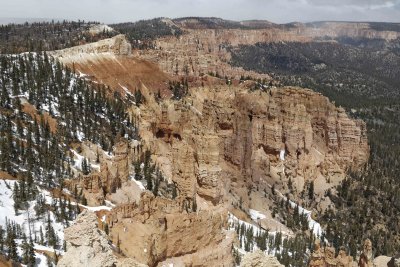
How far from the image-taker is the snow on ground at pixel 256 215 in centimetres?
6494

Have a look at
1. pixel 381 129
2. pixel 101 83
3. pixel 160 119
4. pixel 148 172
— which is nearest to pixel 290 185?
pixel 160 119

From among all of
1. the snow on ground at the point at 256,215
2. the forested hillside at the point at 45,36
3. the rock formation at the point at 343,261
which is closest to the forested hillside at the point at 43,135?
the snow on ground at the point at 256,215

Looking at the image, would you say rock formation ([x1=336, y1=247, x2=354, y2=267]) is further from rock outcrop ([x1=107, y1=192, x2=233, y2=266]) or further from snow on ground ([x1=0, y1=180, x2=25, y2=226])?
snow on ground ([x1=0, y1=180, x2=25, y2=226])

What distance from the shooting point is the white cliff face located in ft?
49.9

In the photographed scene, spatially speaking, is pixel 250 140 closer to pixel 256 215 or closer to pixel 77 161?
pixel 256 215

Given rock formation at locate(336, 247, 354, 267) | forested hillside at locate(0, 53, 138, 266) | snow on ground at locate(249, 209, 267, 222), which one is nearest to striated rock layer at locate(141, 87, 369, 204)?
snow on ground at locate(249, 209, 267, 222)

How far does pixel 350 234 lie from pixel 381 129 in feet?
250

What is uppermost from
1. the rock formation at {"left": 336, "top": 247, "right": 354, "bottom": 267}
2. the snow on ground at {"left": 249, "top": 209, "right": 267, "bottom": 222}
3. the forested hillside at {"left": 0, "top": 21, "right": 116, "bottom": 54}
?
the forested hillside at {"left": 0, "top": 21, "right": 116, "bottom": 54}

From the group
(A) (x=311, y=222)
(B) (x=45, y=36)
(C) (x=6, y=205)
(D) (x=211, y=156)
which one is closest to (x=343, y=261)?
(D) (x=211, y=156)

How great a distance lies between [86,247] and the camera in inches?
609

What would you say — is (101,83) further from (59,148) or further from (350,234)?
(350,234)

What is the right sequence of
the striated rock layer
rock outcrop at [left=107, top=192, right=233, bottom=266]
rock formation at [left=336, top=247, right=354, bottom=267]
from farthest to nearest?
1. the striated rock layer
2. rock formation at [left=336, top=247, right=354, bottom=267]
3. rock outcrop at [left=107, top=192, right=233, bottom=266]

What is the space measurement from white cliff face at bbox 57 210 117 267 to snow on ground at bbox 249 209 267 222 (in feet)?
165

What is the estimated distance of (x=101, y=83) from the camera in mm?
83062
